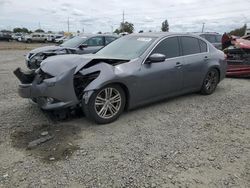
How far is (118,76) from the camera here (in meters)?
4.67

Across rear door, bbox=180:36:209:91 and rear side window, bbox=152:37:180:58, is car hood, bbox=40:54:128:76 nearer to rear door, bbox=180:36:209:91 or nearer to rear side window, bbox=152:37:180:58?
rear side window, bbox=152:37:180:58

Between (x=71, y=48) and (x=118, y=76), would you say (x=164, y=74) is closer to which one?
(x=118, y=76)

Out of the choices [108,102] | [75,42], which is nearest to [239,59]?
[108,102]

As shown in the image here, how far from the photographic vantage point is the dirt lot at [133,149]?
3.09m

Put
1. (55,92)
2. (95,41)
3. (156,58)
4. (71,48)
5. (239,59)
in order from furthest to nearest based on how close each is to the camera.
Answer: (95,41), (71,48), (239,59), (156,58), (55,92)

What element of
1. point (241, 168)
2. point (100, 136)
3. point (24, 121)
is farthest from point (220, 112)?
point (24, 121)

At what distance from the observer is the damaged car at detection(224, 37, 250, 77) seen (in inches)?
351

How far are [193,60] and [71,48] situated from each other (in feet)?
18.8

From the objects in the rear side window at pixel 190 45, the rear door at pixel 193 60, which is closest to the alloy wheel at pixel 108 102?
the rear door at pixel 193 60

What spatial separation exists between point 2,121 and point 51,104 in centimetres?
99

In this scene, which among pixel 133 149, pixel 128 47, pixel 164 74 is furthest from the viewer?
pixel 128 47

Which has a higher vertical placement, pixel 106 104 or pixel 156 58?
pixel 156 58

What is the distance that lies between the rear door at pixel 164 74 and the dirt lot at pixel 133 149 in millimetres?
372

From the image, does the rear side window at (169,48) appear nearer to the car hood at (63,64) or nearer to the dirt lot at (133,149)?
the dirt lot at (133,149)
